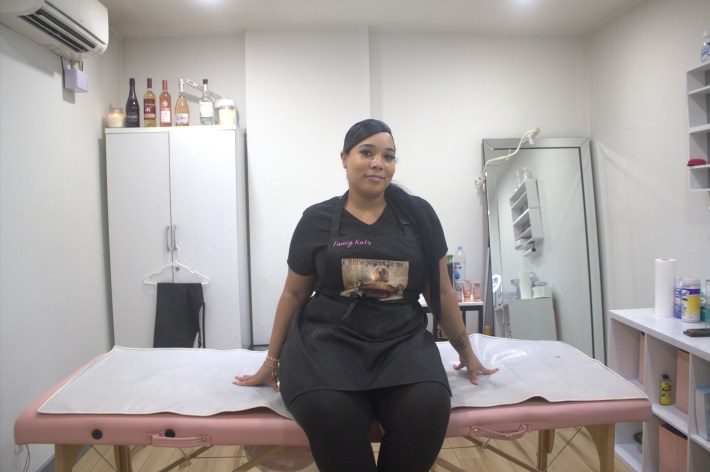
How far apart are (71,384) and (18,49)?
150 centimetres

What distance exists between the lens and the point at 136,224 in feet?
9.50

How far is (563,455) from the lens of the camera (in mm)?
2428

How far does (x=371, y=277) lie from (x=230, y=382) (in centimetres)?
59

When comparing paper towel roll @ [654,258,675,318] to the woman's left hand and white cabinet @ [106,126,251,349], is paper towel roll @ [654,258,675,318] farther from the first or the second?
white cabinet @ [106,126,251,349]

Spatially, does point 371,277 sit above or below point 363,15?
below

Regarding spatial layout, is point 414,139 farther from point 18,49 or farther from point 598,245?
point 18,49

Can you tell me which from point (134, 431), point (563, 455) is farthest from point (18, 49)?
point (563, 455)

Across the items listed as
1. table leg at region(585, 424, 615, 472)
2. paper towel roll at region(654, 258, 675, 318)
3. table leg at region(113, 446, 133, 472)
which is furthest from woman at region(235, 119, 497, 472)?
paper towel roll at region(654, 258, 675, 318)

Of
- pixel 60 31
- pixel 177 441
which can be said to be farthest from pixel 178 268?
pixel 177 441

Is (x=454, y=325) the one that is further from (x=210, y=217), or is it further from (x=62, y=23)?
(x=62, y=23)

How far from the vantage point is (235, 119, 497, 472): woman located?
1287mm

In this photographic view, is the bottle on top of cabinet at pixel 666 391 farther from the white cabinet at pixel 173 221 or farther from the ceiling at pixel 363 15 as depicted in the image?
the white cabinet at pixel 173 221

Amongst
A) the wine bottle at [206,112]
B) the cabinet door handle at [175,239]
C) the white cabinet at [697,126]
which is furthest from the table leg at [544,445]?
the wine bottle at [206,112]

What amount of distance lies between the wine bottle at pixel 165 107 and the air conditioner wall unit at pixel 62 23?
1.49ft
